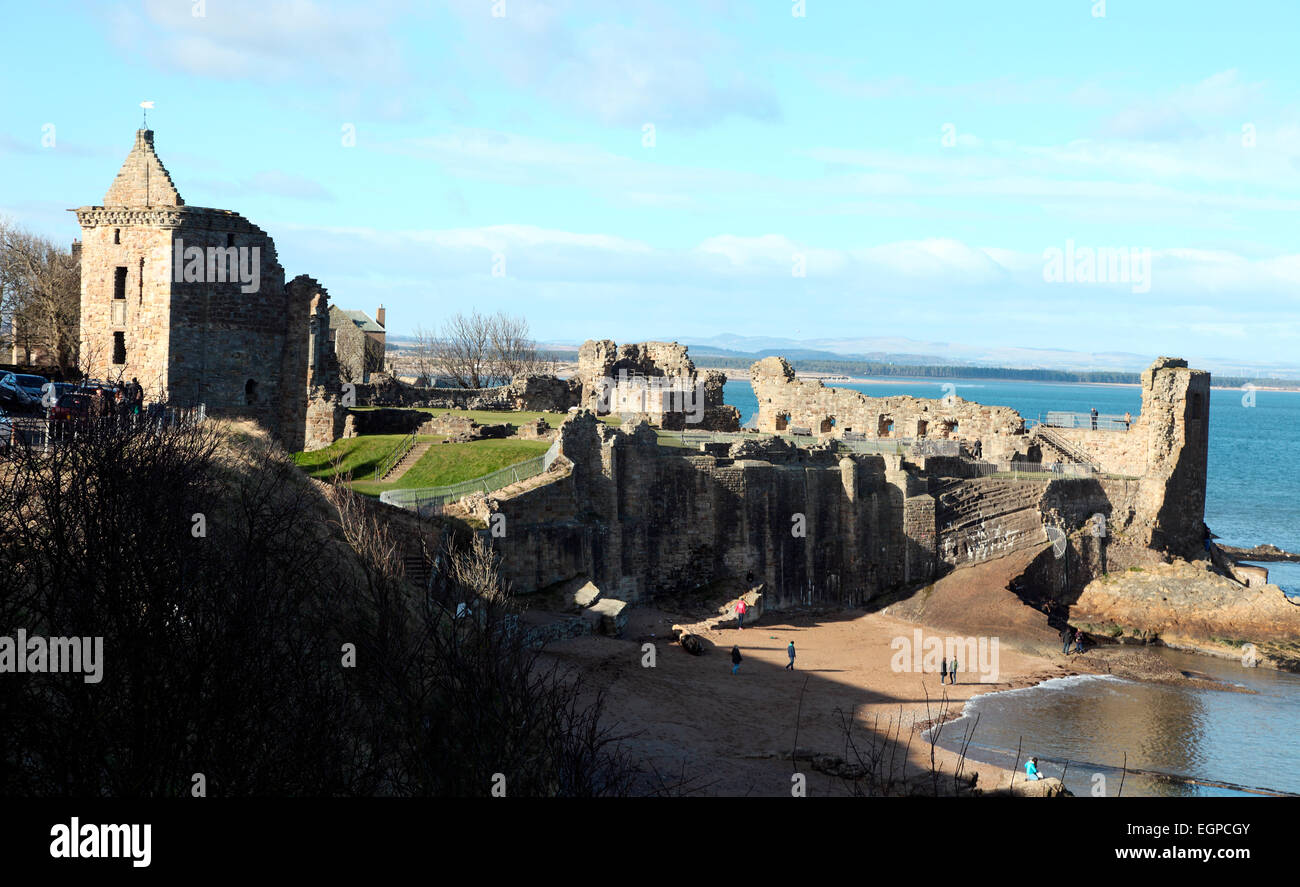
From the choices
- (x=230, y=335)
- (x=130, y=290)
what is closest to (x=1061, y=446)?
(x=230, y=335)

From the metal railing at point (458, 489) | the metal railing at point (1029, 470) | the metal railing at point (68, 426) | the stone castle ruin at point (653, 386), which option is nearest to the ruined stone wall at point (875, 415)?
the metal railing at point (1029, 470)

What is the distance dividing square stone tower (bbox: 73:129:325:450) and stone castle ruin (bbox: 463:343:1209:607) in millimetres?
9667

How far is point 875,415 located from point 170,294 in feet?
→ 108

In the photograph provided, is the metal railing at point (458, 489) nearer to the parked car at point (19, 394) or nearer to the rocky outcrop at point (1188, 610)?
the parked car at point (19, 394)

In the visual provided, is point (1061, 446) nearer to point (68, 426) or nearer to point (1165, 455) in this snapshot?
point (1165, 455)

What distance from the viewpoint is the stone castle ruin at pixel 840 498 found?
39688 millimetres

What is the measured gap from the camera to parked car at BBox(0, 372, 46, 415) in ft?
103

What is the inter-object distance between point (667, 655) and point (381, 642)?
17698 mm

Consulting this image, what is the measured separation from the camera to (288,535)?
2392 centimetres

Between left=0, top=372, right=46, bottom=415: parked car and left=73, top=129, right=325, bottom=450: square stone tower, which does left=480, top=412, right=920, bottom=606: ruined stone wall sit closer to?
left=73, top=129, right=325, bottom=450: square stone tower

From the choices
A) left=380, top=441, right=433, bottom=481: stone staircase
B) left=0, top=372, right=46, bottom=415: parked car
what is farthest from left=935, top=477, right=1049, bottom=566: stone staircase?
left=0, top=372, right=46, bottom=415: parked car

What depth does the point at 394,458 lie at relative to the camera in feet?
139

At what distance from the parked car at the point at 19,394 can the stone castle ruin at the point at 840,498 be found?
39.4ft
